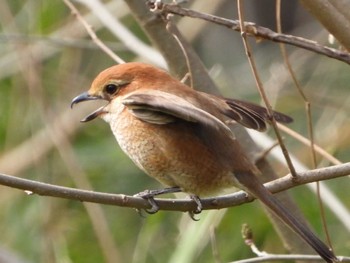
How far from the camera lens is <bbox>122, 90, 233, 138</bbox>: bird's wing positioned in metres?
2.97

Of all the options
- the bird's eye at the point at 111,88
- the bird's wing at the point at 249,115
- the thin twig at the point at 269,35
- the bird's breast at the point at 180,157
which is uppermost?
the thin twig at the point at 269,35

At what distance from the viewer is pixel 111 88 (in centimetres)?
368

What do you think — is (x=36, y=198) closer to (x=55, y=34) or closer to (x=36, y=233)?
(x=36, y=233)

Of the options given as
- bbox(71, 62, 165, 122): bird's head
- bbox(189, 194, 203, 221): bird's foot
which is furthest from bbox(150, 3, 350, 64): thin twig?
bbox(71, 62, 165, 122): bird's head

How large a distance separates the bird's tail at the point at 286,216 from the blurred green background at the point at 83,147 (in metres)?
1.55

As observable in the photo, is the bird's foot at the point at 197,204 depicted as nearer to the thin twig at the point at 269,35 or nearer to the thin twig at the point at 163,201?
the thin twig at the point at 163,201

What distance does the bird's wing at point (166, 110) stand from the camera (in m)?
2.97

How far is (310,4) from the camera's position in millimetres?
2836

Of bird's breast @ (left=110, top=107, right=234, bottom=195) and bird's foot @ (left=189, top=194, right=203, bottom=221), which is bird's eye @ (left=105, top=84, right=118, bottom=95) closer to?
bird's breast @ (left=110, top=107, right=234, bottom=195)

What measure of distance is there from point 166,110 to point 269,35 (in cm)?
39

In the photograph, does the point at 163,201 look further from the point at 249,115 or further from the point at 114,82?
the point at 114,82

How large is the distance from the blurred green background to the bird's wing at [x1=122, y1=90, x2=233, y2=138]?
1436mm

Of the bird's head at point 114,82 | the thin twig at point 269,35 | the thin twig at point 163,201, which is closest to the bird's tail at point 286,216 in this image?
the thin twig at point 163,201

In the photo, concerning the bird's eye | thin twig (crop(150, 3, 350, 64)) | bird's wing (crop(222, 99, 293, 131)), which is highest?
thin twig (crop(150, 3, 350, 64))
